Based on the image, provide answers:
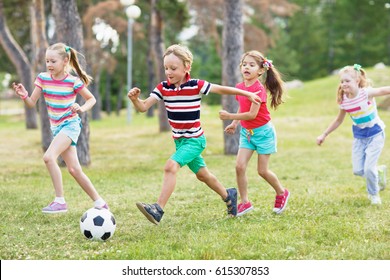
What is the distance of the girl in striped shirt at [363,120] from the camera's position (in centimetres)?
743

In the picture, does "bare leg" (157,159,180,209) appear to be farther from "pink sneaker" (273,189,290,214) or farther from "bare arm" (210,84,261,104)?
"pink sneaker" (273,189,290,214)

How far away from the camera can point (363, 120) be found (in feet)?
24.9

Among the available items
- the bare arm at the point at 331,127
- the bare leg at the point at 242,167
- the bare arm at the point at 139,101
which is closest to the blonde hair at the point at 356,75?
the bare arm at the point at 331,127

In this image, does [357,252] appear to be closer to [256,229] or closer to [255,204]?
[256,229]

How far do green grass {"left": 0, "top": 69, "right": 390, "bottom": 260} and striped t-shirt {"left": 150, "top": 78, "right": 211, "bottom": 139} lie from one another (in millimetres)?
1129

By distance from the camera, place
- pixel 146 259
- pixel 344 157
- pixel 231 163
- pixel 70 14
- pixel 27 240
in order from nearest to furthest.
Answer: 1. pixel 146 259
2. pixel 27 240
3. pixel 70 14
4. pixel 231 163
5. pixel 344 157

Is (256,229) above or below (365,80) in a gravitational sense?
below

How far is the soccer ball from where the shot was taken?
19.1ft

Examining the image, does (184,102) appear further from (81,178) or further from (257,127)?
(81,178)

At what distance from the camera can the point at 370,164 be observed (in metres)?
7.57

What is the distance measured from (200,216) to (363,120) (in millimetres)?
2571

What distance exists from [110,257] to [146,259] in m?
0.35

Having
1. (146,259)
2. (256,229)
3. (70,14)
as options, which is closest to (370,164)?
(256,229)

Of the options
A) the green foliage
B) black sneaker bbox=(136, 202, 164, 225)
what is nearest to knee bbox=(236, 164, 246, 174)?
black sneaker bbox=(136, 202, 164, 225)
